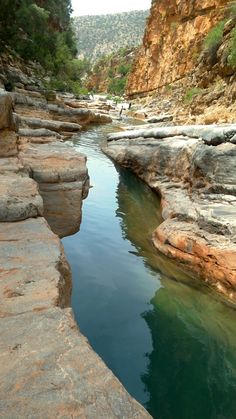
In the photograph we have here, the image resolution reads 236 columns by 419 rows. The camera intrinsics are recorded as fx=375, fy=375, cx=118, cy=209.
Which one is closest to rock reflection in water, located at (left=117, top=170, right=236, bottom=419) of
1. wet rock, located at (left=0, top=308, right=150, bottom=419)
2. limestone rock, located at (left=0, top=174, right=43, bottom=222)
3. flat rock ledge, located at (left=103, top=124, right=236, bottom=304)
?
flat rock ledge, located at (left=103, top=124, right=236, bottom=304)

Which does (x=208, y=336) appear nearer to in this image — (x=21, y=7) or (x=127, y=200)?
(x=127, y=200)

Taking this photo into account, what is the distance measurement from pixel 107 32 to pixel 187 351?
125 metres

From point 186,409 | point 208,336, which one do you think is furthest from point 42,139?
point 186,409

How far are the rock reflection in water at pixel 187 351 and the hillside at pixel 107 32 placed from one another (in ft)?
359

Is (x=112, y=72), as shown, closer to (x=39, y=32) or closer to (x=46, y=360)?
(x=39, y=32)

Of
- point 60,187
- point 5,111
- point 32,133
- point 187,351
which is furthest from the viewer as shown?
point 32,133

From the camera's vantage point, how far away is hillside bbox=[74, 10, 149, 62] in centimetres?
10869

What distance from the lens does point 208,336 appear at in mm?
4691

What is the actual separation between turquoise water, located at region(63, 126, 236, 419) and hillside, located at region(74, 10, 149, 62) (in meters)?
108

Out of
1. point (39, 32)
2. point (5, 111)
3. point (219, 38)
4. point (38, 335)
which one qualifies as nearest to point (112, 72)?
point (39, 32)

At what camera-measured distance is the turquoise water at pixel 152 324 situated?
380 centimetres

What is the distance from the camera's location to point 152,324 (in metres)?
4.82

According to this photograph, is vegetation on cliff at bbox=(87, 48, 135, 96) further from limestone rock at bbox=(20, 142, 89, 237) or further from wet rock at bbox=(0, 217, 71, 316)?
wet rock at bbox=(0, 217, 71, 316)

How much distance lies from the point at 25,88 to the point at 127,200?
14407 mm
